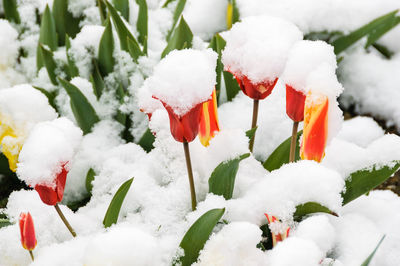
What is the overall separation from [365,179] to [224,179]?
28 cm

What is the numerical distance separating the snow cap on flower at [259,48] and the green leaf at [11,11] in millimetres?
1033

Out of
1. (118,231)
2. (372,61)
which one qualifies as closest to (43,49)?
(118,231)

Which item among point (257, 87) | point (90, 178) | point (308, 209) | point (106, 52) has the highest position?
point (257, 87)

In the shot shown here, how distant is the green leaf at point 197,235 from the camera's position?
0.72 metres

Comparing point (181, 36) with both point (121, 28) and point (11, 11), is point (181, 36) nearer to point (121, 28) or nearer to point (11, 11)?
A: point (121, 28)

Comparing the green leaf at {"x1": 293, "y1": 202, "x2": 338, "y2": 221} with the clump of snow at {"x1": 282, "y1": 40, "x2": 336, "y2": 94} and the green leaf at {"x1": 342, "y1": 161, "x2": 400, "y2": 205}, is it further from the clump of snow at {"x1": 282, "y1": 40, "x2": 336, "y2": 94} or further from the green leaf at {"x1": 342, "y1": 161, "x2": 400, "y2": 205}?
the clump of snow at {"x1": 282, "y1": 40, "x2": 336, "y2": 94}

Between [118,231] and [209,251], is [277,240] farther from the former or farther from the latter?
[118,231]

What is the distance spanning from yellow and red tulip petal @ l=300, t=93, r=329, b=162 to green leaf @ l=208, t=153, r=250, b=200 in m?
0.14

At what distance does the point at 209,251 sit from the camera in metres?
0.74

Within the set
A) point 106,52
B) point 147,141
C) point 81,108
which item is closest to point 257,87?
point 147,141

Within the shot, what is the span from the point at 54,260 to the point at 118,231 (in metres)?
0.21

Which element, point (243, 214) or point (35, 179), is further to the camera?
point (243, 214)

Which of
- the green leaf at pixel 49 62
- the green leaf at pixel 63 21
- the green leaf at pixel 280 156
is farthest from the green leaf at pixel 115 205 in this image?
the green leaf at pixel 63 21

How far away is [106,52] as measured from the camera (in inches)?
51.6
